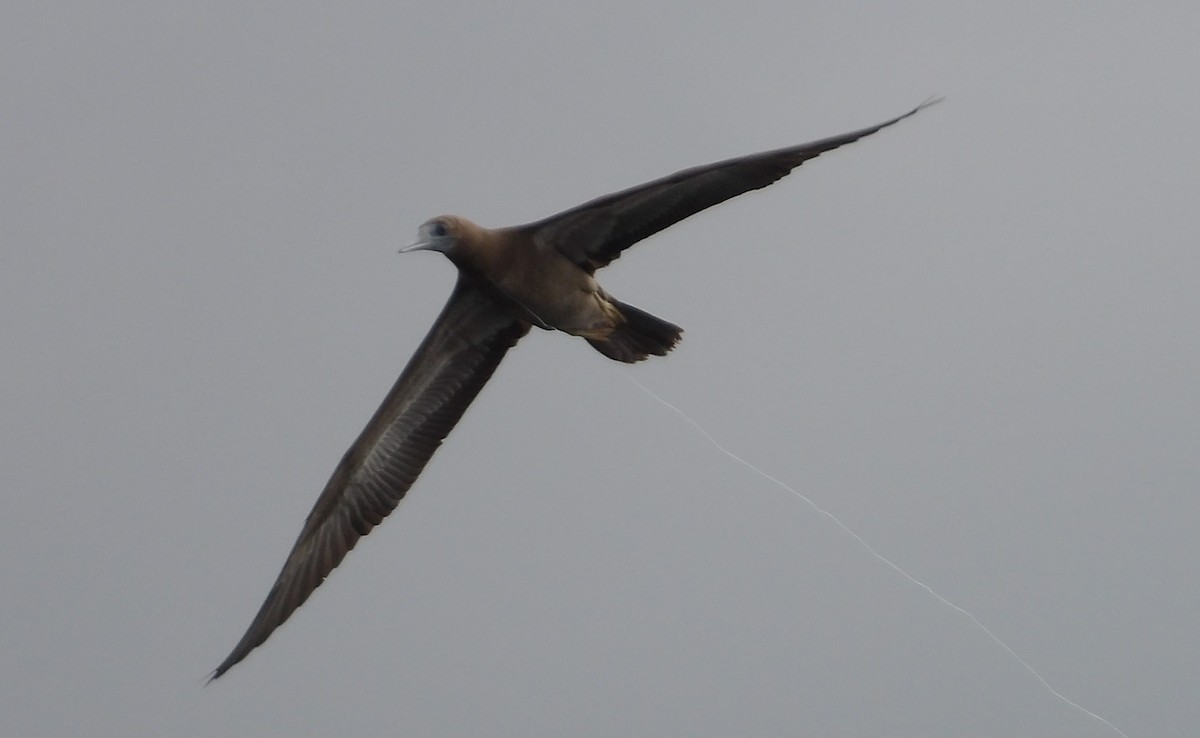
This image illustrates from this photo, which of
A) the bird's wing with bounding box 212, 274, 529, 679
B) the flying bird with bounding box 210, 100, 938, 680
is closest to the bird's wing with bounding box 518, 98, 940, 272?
the flying bird with bounding box 210, 100, 938, 680

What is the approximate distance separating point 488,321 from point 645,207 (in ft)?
4.91

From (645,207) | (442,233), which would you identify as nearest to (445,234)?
(442,233)

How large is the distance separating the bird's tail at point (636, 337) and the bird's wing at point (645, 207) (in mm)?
329

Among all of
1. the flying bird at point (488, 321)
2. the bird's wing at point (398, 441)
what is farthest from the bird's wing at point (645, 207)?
the bird's wing at point (398, 441)

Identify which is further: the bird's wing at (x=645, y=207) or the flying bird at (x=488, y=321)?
the flying bird at (x=488, y=321)

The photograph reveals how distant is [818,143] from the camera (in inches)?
312

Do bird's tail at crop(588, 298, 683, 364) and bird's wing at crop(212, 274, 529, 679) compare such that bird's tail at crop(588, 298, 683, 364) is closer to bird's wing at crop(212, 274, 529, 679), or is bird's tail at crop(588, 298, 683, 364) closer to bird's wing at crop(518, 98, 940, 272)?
bird's wing at crop(518, 98, 940, 272)

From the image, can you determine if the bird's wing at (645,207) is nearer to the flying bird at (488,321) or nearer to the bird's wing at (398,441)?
the flying bird at (488,321)

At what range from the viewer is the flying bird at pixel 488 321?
9.00 meters

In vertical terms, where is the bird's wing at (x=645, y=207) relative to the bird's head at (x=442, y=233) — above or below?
above

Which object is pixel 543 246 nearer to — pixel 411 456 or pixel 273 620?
pixel 411 456

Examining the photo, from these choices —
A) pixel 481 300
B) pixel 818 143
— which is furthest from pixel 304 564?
pixel 818 143

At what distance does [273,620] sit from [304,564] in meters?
0.43

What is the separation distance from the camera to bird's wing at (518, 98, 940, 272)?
8406 mm
